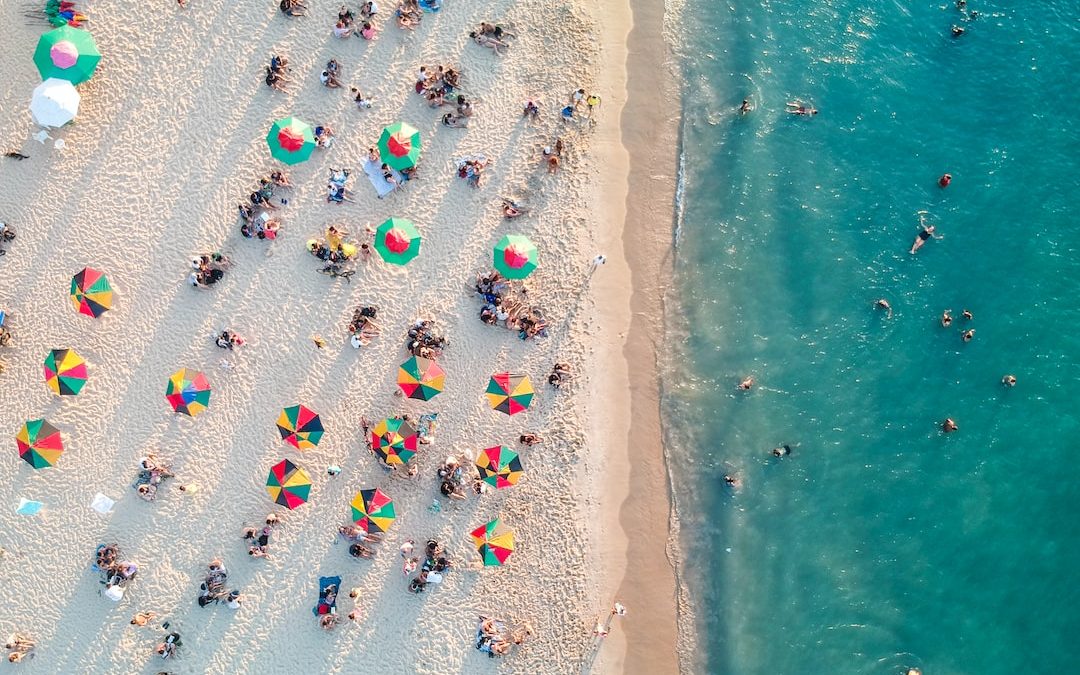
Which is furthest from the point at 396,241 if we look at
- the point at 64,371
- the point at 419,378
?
the point at 64,371

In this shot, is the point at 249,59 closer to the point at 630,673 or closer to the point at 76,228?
the point at 76,228

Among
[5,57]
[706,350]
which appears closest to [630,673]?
[706,350]

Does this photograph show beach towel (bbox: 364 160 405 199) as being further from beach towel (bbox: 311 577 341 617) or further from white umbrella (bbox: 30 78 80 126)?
beach towel (bbox: 311 577 341 617)

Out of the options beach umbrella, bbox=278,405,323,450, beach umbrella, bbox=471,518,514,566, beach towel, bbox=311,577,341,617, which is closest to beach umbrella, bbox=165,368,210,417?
beach umbrella, bbox=278,405,323,450

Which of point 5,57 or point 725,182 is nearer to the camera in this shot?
point 5,57

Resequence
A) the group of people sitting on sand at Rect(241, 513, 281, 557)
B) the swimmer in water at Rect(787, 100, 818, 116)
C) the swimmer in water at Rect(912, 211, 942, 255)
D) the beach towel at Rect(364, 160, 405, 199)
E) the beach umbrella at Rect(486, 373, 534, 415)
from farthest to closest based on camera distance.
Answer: the swimmer in water at Rect(787, 100, 818, 116)
the swimmer in water at Rect(912, 211, 942, 255)
the beach towel at Rect(364, 160, 405, 199)
the group of people sitting on sand at Rect(241, 513, 281, 557)
the beach umbrella at Rect(486, 373, 534, 415)

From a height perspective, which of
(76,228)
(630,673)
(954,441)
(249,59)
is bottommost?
(630,673)

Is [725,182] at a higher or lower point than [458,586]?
higher
